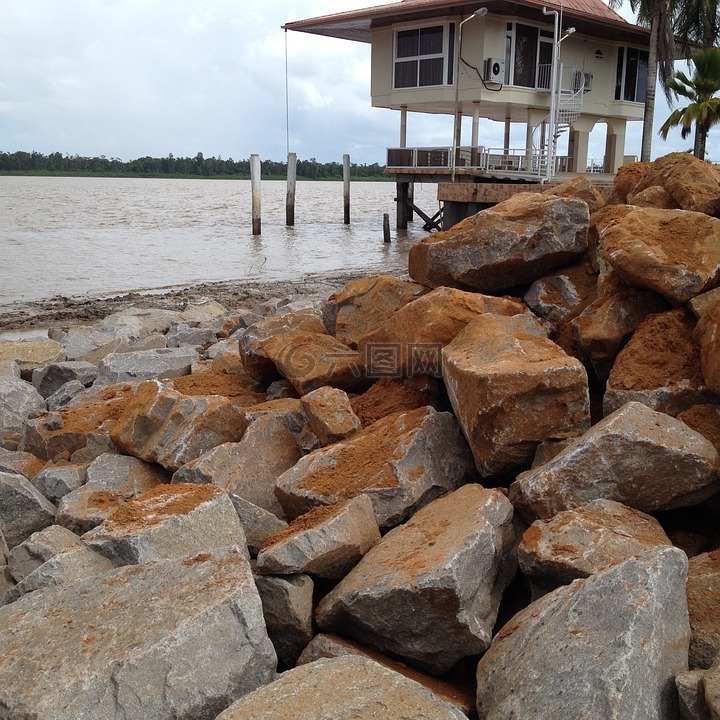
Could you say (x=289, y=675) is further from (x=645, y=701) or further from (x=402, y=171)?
(x=402, y=171)

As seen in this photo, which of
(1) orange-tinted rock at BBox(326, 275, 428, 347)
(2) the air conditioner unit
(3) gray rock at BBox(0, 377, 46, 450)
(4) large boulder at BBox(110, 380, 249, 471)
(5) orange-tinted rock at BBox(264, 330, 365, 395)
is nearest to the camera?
(4) large boulder at BBox(110, 380, 249, 471)

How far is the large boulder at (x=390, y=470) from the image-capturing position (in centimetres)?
396

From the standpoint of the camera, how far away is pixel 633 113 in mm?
30938

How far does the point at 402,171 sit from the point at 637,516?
26.3m

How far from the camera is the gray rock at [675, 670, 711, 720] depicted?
7.95 ft

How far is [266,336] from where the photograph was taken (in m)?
6.03

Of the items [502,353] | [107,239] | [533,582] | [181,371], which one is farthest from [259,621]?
[107,239]

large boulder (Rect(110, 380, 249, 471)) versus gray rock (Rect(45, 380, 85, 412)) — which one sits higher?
large boulder (Rect(110, 380, 249, 471))

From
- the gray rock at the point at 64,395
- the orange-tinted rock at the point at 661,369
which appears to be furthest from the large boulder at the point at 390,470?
the gray rock at the point at 64,395

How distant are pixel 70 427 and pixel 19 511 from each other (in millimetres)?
1171

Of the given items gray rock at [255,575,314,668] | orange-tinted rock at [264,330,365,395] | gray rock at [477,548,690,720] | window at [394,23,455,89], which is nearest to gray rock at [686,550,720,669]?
gray rock at [477,548,690,720]

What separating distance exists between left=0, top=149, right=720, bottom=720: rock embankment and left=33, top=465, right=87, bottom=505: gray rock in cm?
1

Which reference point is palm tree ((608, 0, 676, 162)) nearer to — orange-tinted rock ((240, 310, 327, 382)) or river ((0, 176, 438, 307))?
river ((0, 176, 438, 307))

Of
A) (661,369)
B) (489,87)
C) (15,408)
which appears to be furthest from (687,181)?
(489,87)
